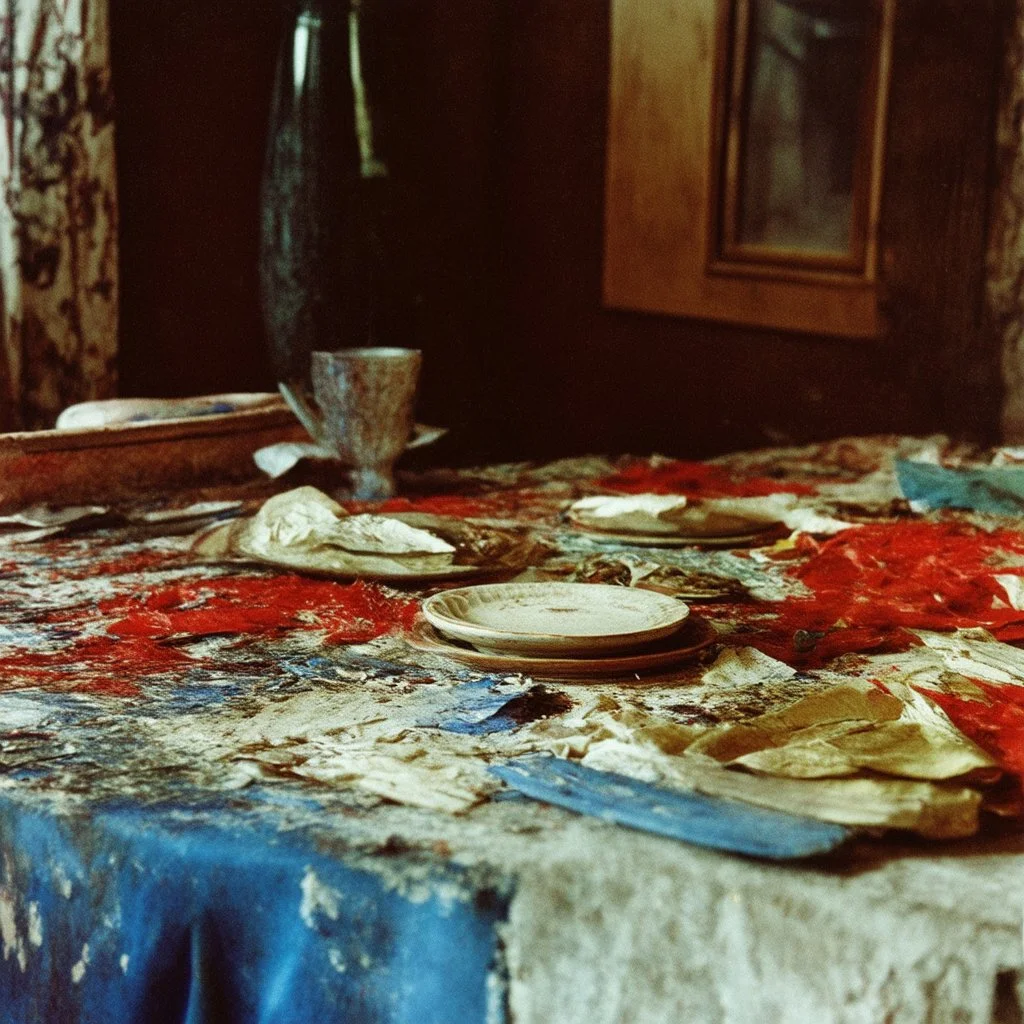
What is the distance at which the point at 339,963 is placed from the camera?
797 mm

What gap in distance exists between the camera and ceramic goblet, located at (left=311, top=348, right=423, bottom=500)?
197 cm

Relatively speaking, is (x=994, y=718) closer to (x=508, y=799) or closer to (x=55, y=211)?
(x=508, y=799)

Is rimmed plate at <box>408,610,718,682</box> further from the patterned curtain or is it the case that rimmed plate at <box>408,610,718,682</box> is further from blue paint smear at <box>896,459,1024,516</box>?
the patterned curtain

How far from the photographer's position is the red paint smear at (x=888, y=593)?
4.13ft

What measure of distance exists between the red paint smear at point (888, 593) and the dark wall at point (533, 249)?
56.0 inches

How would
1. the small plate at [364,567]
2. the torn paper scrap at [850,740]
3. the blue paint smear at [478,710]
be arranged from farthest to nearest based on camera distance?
the small plate at [364,567], the blue paint smear at [478,710], the torn paper scrap at [850,740]

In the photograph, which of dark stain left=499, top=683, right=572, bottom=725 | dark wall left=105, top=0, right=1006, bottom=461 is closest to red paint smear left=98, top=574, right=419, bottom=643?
dark stain left=499, top=683, right=572, bottom=725

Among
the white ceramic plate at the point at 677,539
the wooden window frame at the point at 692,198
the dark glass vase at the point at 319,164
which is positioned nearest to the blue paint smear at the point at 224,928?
the white ceramic plate at the point at 677,539

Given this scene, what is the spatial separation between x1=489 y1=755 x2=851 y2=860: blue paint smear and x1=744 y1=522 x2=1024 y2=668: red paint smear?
14.4 inches

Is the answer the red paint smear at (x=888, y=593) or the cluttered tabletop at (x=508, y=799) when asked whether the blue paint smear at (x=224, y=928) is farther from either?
the red paint smear at (x=888, y=593)

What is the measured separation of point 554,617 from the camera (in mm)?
1237

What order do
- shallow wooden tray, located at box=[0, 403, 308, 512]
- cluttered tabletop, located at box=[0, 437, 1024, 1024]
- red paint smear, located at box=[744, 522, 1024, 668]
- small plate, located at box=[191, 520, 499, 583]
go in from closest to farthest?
cluttered tabletop, located at box=[0, 437, 1024, 1024]
red paint smear, located at box=[744, 522, 1024, 668]
small plate, located at box=[191, 520, 499, 583]
shallow wooden tray, located at box=[0, 403, 308, 512]

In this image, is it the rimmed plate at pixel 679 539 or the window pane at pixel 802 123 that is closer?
the rimmed plate at pixel 679 539

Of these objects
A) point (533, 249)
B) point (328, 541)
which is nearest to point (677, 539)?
point (328, 541)
